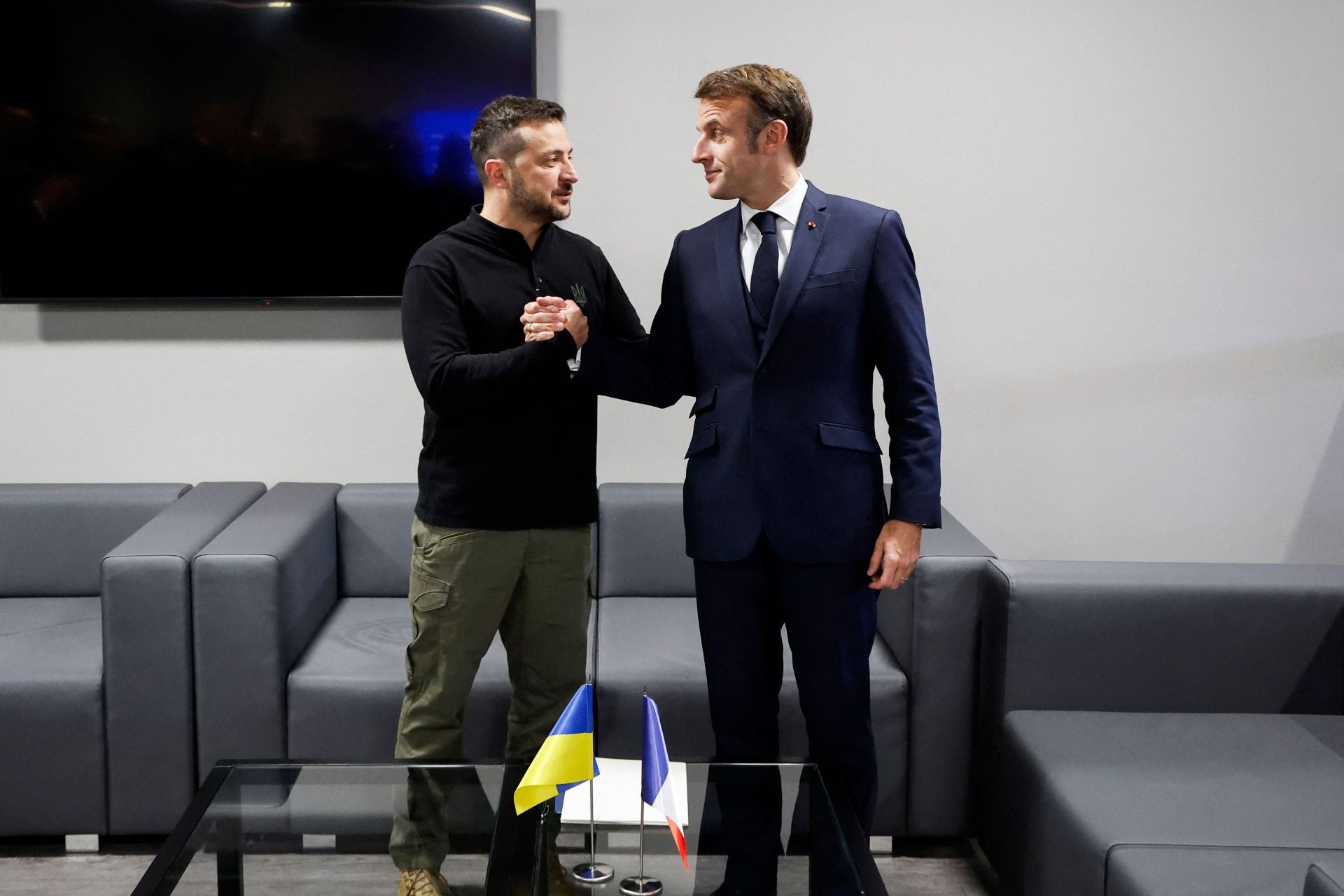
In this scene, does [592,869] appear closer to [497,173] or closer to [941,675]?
[941,675]

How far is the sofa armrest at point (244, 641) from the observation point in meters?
2.48

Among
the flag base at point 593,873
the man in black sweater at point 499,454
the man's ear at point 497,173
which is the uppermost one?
the man's ear at point 497,173

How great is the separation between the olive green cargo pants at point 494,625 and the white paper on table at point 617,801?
0.35 meters

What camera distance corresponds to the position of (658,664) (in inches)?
101

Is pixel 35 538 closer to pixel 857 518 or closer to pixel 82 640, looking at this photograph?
pixel 82 640

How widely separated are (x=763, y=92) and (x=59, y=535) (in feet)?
7.06

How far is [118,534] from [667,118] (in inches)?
69.4

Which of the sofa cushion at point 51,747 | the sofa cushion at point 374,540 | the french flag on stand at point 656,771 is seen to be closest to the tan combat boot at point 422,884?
the french flag on stand at point 656,771

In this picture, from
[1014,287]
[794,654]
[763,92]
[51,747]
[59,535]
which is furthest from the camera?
[1014,287]

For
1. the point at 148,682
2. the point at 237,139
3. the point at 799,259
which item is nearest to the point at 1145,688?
the point at 799,259

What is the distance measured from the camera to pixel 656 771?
1.61 m

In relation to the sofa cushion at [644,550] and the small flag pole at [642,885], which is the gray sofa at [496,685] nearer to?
the sofa cushion at [644,550]

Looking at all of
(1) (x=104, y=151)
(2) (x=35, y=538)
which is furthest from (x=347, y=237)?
(2) (x=35, y=538)

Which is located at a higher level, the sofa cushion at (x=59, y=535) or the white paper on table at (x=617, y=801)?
the sofa cushion at (x=59, y=535)
